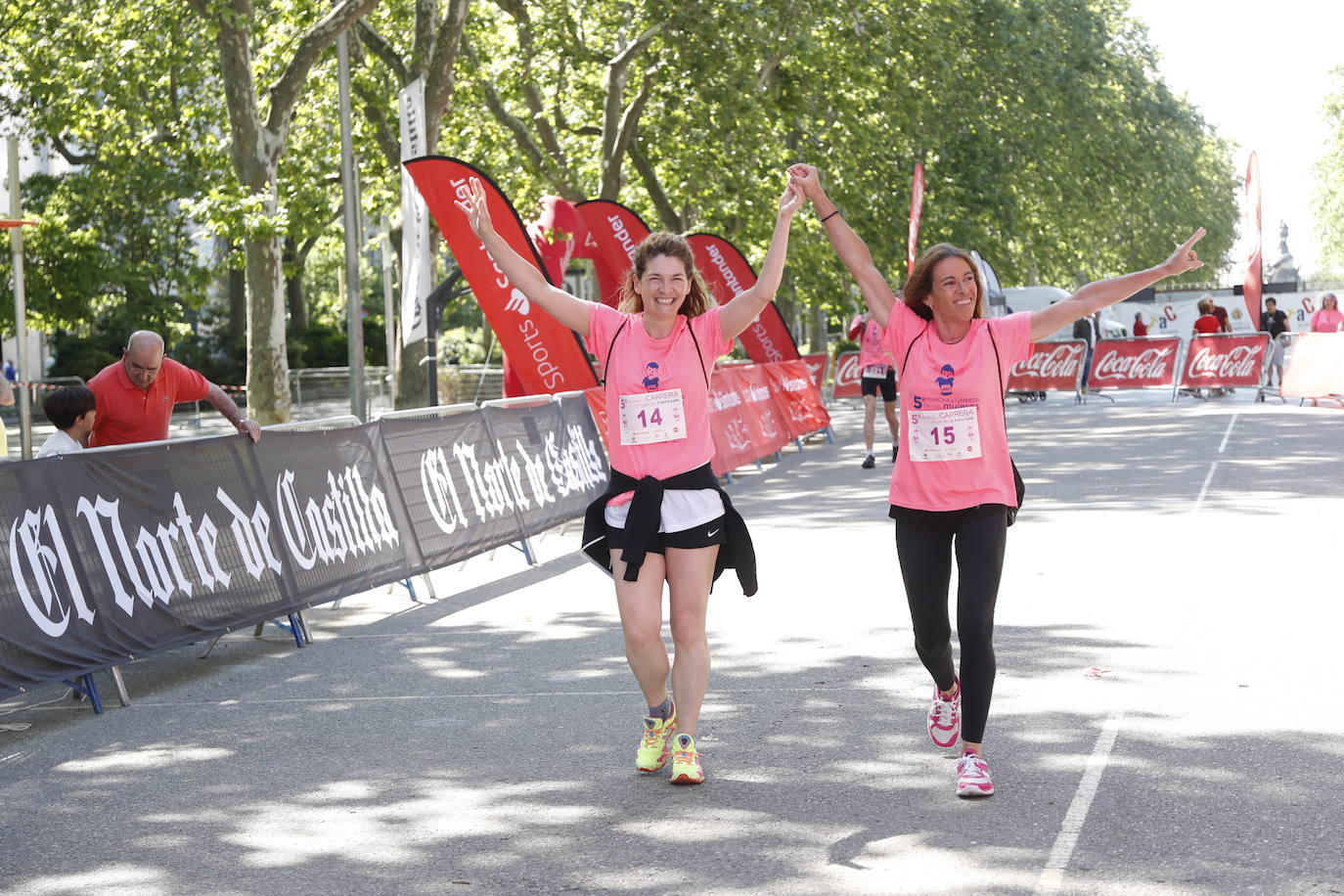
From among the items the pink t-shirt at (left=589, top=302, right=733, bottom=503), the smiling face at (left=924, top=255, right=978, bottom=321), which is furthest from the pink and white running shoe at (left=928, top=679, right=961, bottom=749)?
the smiling face at (left=924, top=255, right=978, bottom=321)

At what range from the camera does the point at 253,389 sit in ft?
A: 74.3

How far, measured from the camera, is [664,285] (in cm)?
579

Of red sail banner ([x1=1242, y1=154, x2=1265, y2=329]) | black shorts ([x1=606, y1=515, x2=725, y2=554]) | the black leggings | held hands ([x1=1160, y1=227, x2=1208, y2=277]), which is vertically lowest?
the black leggings

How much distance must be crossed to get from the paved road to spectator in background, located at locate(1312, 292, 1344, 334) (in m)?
17.0

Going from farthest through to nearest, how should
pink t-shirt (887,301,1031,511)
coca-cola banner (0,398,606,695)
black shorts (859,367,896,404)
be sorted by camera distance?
black shorts (859,367,896,404) → coca-cola banner (0,398,606,695) → pink t-shirt (887,301,1031,511)

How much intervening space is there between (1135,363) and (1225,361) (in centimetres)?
248

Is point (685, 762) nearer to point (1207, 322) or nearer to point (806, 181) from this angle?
point (806, 181)

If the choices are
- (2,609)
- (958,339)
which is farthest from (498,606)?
(958,339)

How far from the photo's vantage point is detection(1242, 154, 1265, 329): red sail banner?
27.3 metres

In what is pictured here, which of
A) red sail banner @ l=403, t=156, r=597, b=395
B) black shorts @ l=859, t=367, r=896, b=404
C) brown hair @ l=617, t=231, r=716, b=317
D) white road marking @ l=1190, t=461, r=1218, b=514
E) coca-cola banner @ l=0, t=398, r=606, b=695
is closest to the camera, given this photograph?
brown hair @ l=617, t=231, r=716, b=317

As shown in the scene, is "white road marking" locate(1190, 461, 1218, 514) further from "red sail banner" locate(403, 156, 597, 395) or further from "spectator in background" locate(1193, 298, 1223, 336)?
"spectator in background" locate(1193, 298, 1223, 336)

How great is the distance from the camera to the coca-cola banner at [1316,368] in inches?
1060

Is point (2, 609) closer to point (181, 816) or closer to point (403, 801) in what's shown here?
point (181, 816)

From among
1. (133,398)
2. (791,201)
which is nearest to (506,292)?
(133,398)
